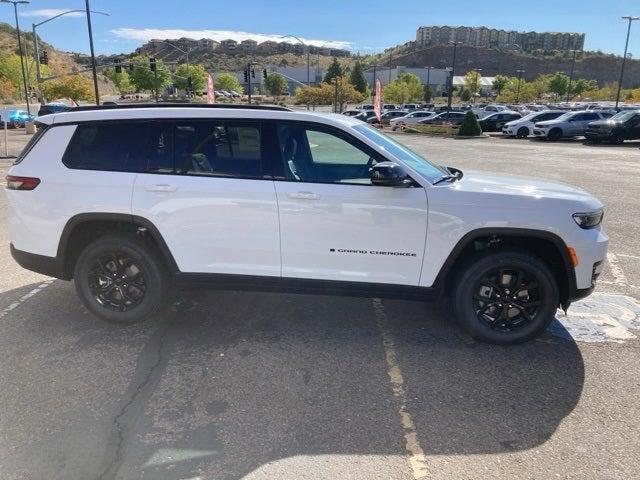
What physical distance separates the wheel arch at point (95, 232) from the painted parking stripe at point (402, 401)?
1847 millimetres

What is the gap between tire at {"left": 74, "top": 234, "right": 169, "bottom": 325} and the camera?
4402mm

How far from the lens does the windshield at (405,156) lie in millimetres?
4230

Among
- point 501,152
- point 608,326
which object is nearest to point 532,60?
point 501,152

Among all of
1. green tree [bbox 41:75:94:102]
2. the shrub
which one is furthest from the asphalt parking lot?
green tree [bbox 41:75:94:102]

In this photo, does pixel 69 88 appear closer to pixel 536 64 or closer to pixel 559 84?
pixel 559 84

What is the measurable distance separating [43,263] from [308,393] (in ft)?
8.65

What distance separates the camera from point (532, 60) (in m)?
183

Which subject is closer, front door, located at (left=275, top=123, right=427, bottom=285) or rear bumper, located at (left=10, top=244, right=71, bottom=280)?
front door, located at (left=275, top=123, right=427, bottom=285)

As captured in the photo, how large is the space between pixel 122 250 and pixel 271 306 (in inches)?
57.6

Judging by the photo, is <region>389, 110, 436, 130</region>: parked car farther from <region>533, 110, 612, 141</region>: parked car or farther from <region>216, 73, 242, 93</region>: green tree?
<region>216, 73, 242, 93</region>: green tree

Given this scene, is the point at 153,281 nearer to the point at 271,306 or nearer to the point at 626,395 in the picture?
the point at 271,306

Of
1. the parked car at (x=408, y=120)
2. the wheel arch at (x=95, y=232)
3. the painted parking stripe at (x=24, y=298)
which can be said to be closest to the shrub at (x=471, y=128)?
the parked car at (x=408, y=120)

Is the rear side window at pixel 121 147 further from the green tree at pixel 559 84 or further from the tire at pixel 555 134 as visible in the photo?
the green tree at pixel 559 84

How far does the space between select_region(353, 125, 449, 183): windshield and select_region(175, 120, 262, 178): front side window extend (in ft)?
2.82
